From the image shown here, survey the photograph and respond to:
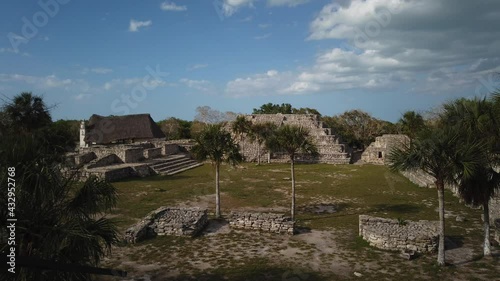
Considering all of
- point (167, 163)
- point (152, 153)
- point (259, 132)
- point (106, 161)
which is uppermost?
point (259, 132)

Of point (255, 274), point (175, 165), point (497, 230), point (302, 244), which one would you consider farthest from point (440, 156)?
point (175, 165)

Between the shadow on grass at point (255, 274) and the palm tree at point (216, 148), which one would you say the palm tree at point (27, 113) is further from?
the shadow on grass at point (255, 274)

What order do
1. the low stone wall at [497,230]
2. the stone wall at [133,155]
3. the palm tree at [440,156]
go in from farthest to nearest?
the stone wall at [133,155]
the low stone wall at [497,230]
the palm tree at [440,156]

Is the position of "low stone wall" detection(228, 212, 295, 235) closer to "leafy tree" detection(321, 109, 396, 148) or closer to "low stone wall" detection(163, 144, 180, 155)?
"low stone wall" detection(163, 144, 180, 155)

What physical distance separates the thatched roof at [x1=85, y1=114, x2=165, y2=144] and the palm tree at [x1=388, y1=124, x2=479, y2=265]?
3537 centimetres

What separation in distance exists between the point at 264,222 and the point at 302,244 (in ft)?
6.11

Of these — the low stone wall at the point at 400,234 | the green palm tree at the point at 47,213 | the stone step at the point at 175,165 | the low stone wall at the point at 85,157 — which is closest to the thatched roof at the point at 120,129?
the stone step at the point at 175,165

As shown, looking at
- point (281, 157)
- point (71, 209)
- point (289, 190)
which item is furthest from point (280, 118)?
point (71, 209)

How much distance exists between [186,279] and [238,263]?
1.60 m

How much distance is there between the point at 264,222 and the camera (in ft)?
41.1

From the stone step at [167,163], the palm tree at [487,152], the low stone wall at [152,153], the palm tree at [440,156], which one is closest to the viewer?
the palm tree at [440,156]

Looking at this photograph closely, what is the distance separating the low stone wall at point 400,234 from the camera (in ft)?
33.9

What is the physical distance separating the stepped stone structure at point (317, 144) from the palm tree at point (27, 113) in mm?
20549

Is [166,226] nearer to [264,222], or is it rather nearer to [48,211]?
[264,222]
